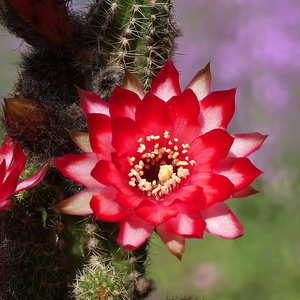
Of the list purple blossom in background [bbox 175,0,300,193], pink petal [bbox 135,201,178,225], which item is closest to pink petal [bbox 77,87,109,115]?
pink petal [bbox 135,201,178,225]

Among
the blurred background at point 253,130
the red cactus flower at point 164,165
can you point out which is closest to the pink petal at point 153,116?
the red cactus flower at point 164,165

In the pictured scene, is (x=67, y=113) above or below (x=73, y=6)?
below

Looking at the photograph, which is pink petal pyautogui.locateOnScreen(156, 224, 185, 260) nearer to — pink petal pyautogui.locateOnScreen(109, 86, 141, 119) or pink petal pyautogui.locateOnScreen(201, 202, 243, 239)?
pink petal pyautogui.locateOnScreen(201, 202, 243, 239)

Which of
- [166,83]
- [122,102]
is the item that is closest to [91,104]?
[122,102]

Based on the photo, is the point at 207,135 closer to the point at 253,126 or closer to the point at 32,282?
the point at 32,282

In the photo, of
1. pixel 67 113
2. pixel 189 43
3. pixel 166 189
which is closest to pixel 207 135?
pixel 166 189

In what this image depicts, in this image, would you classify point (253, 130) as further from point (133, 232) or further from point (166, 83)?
point (133, 232)

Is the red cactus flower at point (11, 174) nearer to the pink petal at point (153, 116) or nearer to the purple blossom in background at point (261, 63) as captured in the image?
the pink petal at point (153, 116)
